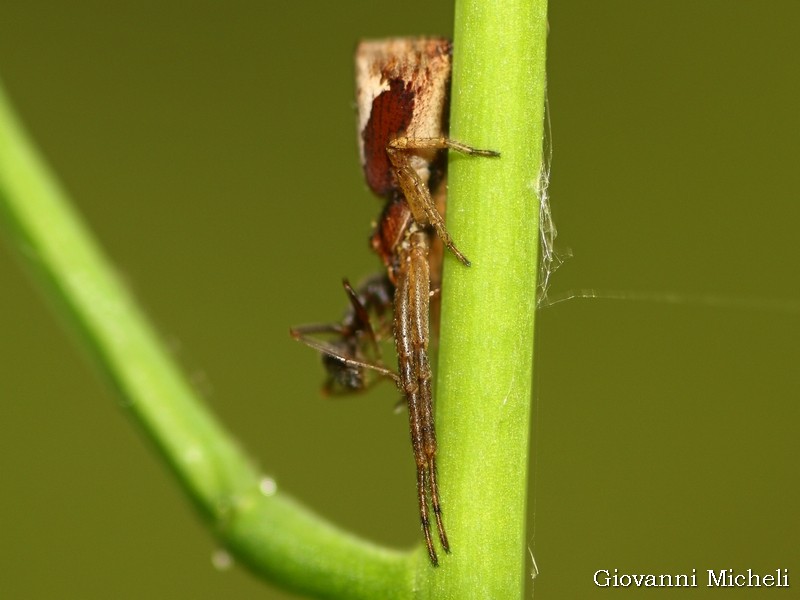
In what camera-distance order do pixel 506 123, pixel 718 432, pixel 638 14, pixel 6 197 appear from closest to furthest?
1. pixel 506 123
2. pixel 6 197
3. pixel 718 432
4. pixel 638 14

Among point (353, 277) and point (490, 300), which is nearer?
point (490, 300)

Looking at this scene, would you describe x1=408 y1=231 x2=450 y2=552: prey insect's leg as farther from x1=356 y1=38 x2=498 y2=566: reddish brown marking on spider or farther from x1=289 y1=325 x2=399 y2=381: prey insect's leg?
x1=289 y1=325 x2=399 y2=381: prey insect's leg

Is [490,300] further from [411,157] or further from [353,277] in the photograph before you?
[353,277]

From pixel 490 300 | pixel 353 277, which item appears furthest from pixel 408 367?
A: pixel 353 277

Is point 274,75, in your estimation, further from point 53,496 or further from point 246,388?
point 53,496

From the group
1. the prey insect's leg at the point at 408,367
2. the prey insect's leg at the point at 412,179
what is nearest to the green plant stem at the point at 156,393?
the prey insect's leg at the point at 408,367

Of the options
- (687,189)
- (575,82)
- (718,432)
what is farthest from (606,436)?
(575,82)
